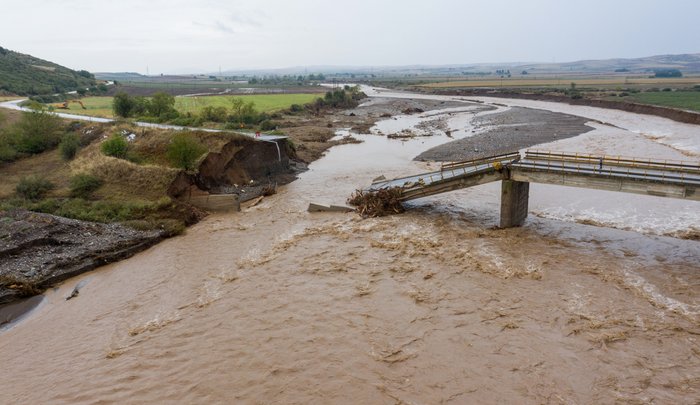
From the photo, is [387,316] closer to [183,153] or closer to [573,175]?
[573,175]

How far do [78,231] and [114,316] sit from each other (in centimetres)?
863

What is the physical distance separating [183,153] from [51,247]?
11.0m

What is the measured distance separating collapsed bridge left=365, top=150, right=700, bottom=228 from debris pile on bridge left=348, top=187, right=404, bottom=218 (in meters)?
0.40

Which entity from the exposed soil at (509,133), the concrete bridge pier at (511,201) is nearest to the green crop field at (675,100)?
the exposed soil at (509,133)

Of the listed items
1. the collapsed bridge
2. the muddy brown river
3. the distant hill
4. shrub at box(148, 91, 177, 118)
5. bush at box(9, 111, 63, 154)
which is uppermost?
the distant hill

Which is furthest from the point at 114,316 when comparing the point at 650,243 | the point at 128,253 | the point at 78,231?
the point at 650,243

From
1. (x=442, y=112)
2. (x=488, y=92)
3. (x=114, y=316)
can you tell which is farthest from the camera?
(x=488, y=92)

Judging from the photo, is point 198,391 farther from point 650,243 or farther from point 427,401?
point 650,243

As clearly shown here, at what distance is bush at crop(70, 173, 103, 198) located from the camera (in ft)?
96.6

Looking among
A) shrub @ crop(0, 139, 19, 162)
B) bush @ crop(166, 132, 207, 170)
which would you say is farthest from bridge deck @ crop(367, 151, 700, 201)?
shrub @ crop(0, 139, 19, 162)

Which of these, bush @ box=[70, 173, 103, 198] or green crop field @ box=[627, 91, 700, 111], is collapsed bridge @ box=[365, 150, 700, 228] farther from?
green crop field @ box=[627, 91, 700, 111]

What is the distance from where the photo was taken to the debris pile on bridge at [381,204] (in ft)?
91.5

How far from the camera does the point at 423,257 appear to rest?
21.7 meters

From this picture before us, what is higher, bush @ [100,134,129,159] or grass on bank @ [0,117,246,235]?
bush @ [100,134,129,159]
